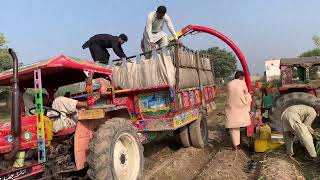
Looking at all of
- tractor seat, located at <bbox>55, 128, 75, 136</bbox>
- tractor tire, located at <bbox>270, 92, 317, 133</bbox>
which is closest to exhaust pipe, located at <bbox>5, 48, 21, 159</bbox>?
tractor seat, located at <bbox>55, 128, 75, 136</bbox>

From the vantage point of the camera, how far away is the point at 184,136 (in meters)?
8.61

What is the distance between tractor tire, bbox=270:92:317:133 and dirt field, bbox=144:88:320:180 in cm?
143

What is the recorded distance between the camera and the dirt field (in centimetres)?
627

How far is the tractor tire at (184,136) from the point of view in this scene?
8.58 m

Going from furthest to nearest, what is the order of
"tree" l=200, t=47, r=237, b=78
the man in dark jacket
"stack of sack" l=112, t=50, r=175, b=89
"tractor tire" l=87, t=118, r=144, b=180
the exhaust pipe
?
"tree" l=200, t=47, r=237, b=78
the man in dark jacket
"stack of sack" l=112, t=50, r=175, b=89
"tractor tire" l=87, t=118, r=144, b=180
the exhaust pipe

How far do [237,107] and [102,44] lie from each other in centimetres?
340

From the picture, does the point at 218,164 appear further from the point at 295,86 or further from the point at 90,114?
Answer: the point at 295,86

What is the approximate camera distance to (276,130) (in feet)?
32.7

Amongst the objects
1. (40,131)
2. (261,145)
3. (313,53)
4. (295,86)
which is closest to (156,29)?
(261,145)

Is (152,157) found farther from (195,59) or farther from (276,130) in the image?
(276,130)

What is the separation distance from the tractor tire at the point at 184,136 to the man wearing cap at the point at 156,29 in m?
1.91

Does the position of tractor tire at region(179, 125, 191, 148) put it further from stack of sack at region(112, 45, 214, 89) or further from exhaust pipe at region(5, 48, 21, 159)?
exhaust pipe at region(5, 48, 21, 159)

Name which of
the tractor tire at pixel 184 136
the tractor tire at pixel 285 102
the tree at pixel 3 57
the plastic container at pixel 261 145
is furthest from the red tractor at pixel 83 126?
the tree at pixel 3 57

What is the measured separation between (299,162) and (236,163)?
111 centimetres
